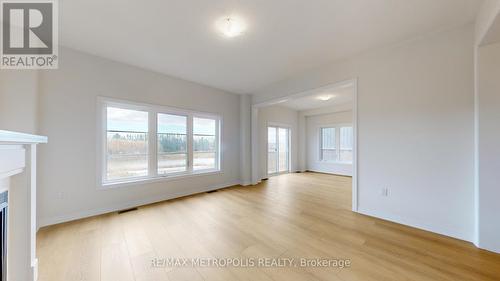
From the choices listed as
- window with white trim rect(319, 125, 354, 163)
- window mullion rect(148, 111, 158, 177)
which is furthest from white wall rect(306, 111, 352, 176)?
window mullion rect(148, 111, 158, 177)

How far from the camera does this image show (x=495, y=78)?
1.97 metres

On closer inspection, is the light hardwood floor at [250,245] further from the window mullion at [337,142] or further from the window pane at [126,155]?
the window mullion at [337,142]

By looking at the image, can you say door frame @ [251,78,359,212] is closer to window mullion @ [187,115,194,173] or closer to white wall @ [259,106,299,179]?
white wall @ [259,106,299,179]

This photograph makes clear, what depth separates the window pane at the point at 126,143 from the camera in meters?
3.21

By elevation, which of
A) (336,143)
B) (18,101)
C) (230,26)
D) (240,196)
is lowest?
(240,196)

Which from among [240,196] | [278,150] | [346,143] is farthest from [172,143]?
[346,143]

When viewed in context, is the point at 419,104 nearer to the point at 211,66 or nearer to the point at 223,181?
the point at 211,66

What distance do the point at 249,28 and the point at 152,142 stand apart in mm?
2859

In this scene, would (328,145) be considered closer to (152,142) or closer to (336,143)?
(336,143)

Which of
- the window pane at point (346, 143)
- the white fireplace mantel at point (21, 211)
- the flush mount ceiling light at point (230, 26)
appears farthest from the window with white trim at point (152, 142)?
the window pane at point (346, 143)

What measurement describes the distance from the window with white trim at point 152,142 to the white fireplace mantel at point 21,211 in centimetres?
204

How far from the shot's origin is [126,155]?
338 cm

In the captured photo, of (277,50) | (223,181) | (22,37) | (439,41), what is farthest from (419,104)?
(22,37)

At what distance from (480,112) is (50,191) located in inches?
224
